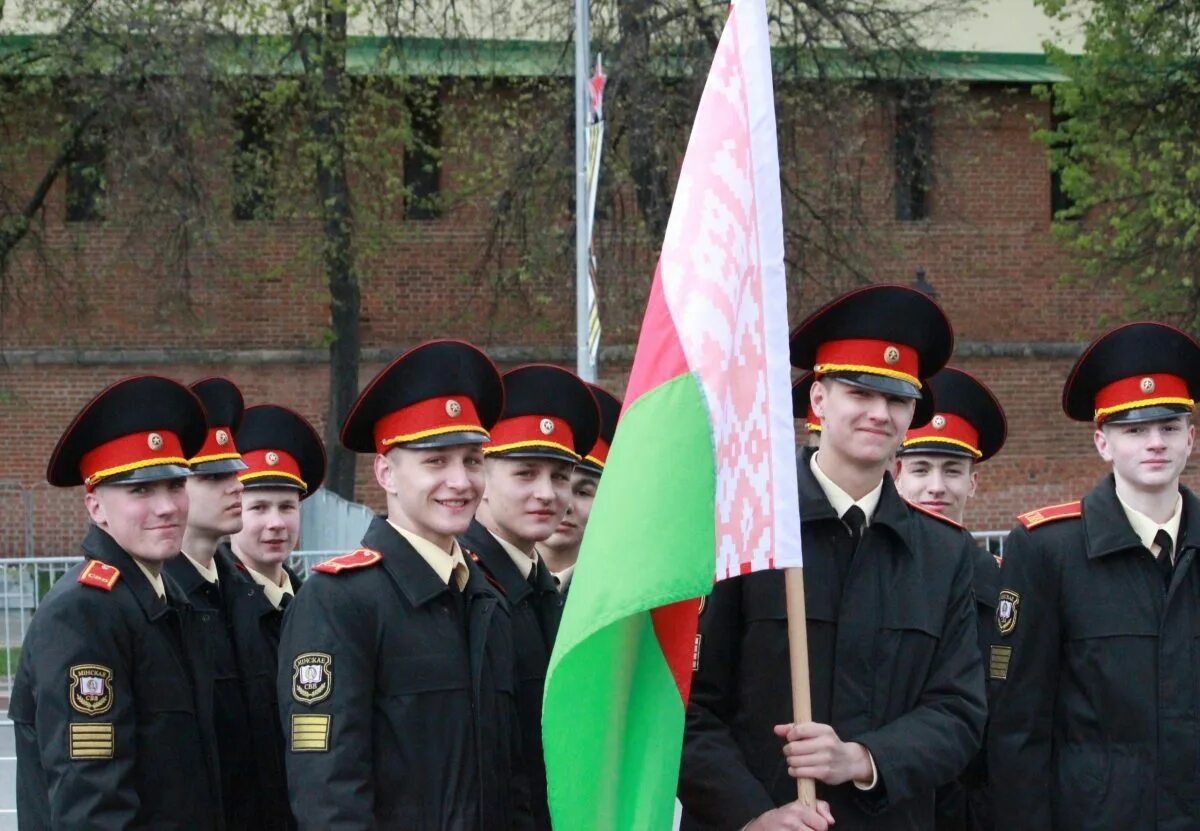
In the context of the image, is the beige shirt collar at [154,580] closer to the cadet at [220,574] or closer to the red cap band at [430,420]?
the cadet at [220,574]

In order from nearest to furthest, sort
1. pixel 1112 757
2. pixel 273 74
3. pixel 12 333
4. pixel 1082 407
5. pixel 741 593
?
pixel 741 593, pixel 1112 757, pixel 1082 407, pixel 273 74, pixel 12 333

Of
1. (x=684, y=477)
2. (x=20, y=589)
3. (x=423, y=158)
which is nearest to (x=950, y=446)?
(x=684, y=477)

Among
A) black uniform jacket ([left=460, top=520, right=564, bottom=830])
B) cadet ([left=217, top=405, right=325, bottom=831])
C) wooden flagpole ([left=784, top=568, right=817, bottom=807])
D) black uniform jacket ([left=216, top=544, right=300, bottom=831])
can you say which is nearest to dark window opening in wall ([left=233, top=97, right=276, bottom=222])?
cadet ([left=217, top=405, right=325, bottom=831])

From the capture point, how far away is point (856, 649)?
4930 millimetres

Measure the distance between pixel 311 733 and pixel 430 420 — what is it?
1.01 m

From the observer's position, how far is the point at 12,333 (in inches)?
1077

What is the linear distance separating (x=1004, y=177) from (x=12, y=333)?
15099mm

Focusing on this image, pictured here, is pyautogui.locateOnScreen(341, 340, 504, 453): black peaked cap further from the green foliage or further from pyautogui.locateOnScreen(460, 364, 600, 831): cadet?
the green foliage

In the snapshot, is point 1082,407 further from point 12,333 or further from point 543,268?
point 12,333

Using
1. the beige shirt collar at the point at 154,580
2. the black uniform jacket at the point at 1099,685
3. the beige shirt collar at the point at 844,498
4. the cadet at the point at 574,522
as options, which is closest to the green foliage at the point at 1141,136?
the cadet at the point at 574,522

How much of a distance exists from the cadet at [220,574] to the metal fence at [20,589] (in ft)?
21.1

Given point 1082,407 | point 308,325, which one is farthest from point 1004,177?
point 1082,407

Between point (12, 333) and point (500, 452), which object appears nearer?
point (500, 452)

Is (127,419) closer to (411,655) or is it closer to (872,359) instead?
(411,655)
